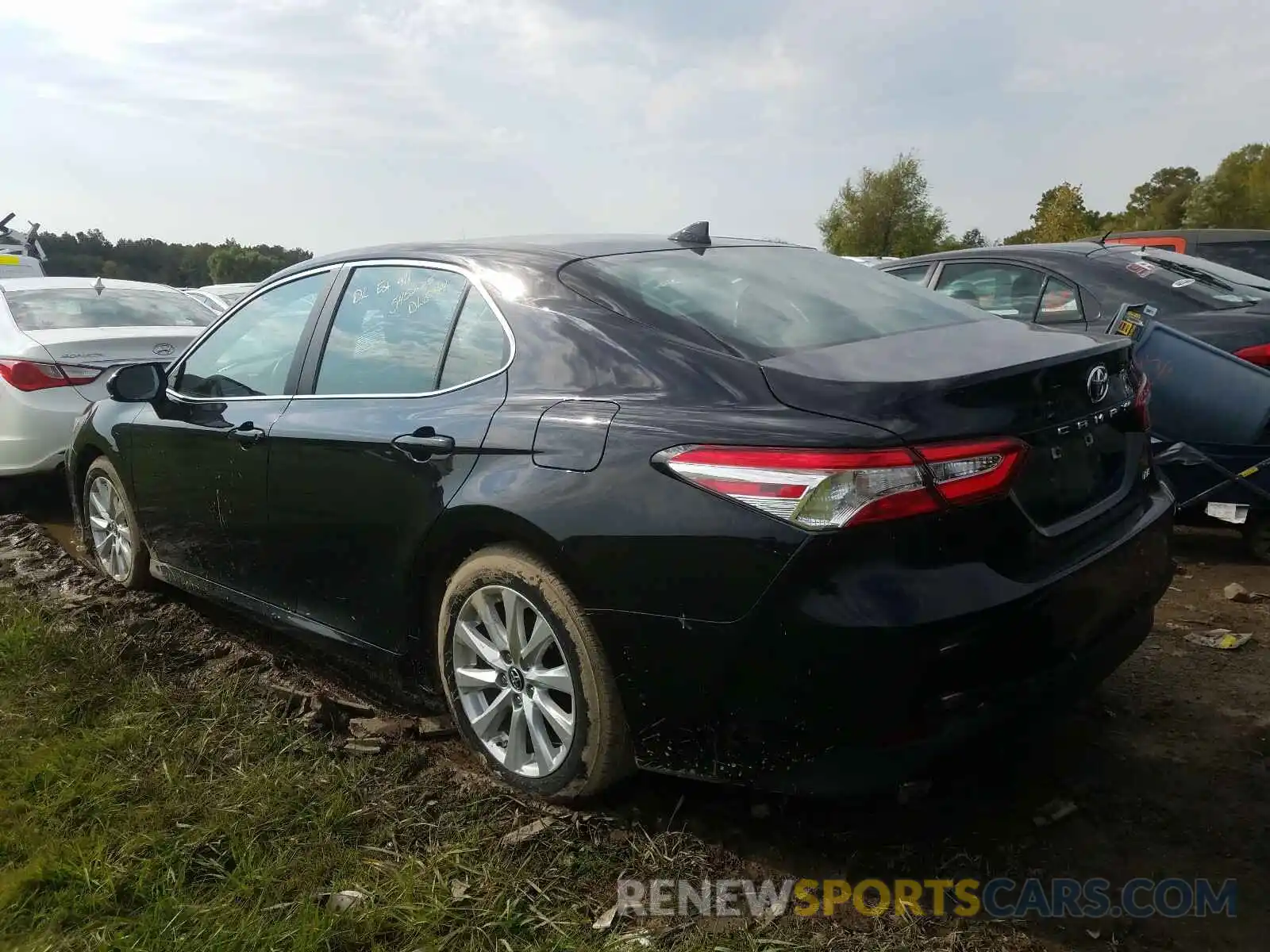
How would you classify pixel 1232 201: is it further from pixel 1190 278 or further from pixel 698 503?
pixel 698 503

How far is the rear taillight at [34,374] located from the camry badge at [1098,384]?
573 cm

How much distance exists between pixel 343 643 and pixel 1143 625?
239 cm

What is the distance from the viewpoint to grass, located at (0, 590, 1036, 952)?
2.21 m

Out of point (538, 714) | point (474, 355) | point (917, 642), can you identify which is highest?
point (474, 355)

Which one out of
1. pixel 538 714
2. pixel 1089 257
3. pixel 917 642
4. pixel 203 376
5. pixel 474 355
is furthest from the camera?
pixel 1089 257

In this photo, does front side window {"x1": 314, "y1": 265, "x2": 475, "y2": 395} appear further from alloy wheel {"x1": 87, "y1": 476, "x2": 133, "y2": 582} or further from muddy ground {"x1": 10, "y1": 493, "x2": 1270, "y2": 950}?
alloy wheel {"x1": 87, "y1": 476, "x2": 133, "y2": 582}

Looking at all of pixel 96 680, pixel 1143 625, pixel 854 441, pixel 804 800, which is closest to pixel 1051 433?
pixel 854 441

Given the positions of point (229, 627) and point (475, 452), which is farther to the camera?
point (229, 627)

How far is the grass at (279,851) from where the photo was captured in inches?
87.0

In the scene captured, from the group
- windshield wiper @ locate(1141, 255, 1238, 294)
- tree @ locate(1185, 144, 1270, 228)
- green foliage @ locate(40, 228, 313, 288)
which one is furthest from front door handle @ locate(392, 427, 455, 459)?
tree @ locate(1185, 144, 1270, 228)

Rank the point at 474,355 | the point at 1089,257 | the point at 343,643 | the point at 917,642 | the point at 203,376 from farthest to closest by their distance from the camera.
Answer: the point at 1089,257, the point at 203,376, the point at 343,643, the point at 474,355, the point at 917,642

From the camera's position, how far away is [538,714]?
2.68 meters

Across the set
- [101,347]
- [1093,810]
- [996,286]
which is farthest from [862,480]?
[101,347]

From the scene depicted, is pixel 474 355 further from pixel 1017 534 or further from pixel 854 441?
pixel 1017 534
